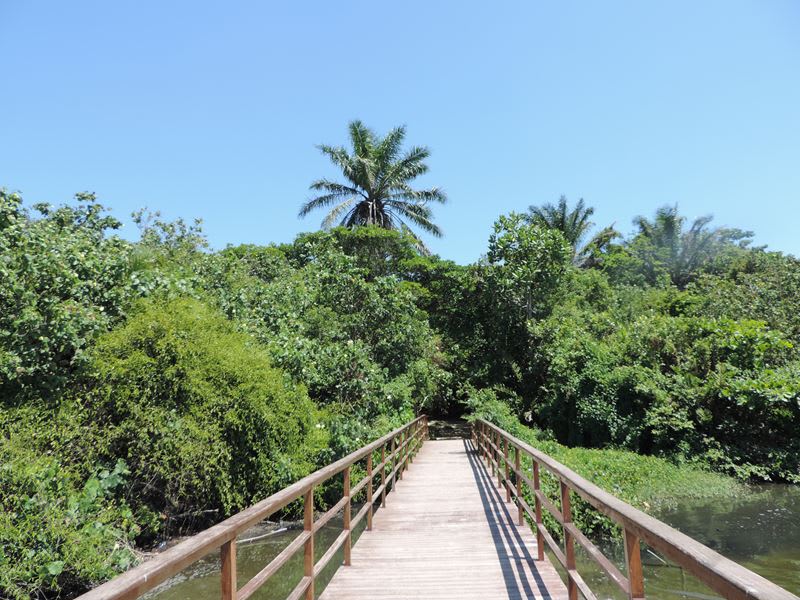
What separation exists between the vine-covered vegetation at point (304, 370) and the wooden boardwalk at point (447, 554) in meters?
3.20

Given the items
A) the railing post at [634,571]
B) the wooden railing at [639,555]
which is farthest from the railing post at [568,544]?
the railing post at [634,571]

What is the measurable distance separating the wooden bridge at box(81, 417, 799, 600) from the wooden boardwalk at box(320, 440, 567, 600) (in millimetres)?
12

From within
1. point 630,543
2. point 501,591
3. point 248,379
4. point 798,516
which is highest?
point 248,379

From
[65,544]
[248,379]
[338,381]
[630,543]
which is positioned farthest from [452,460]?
[630,543]

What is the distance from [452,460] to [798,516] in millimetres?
7384

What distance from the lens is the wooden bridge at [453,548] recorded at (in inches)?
65.4

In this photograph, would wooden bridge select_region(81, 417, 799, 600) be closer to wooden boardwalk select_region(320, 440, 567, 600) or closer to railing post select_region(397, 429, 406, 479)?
wooden boardwalk select_region(320, 440, 567, 600)

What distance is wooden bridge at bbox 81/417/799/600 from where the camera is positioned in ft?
5.45

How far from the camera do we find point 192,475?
829 cm

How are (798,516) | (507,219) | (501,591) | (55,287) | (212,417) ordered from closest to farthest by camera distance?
1. (501,591)
2. (55,287)
3. (212,417)
4. (798,516)
5. (507,219)

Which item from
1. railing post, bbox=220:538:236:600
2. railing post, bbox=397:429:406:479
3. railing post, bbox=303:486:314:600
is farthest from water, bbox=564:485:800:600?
railing post, bbox=220:538:236:600

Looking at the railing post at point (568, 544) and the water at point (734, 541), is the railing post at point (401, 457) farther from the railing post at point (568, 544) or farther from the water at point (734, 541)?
the railing post at point (568, 544)

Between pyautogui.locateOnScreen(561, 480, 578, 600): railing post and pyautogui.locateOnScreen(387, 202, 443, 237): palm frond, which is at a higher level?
pyautogui.locateOnScreen(387, 202, 443, 237): palm frond

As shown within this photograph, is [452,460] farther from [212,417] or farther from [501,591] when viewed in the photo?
[501,591]
